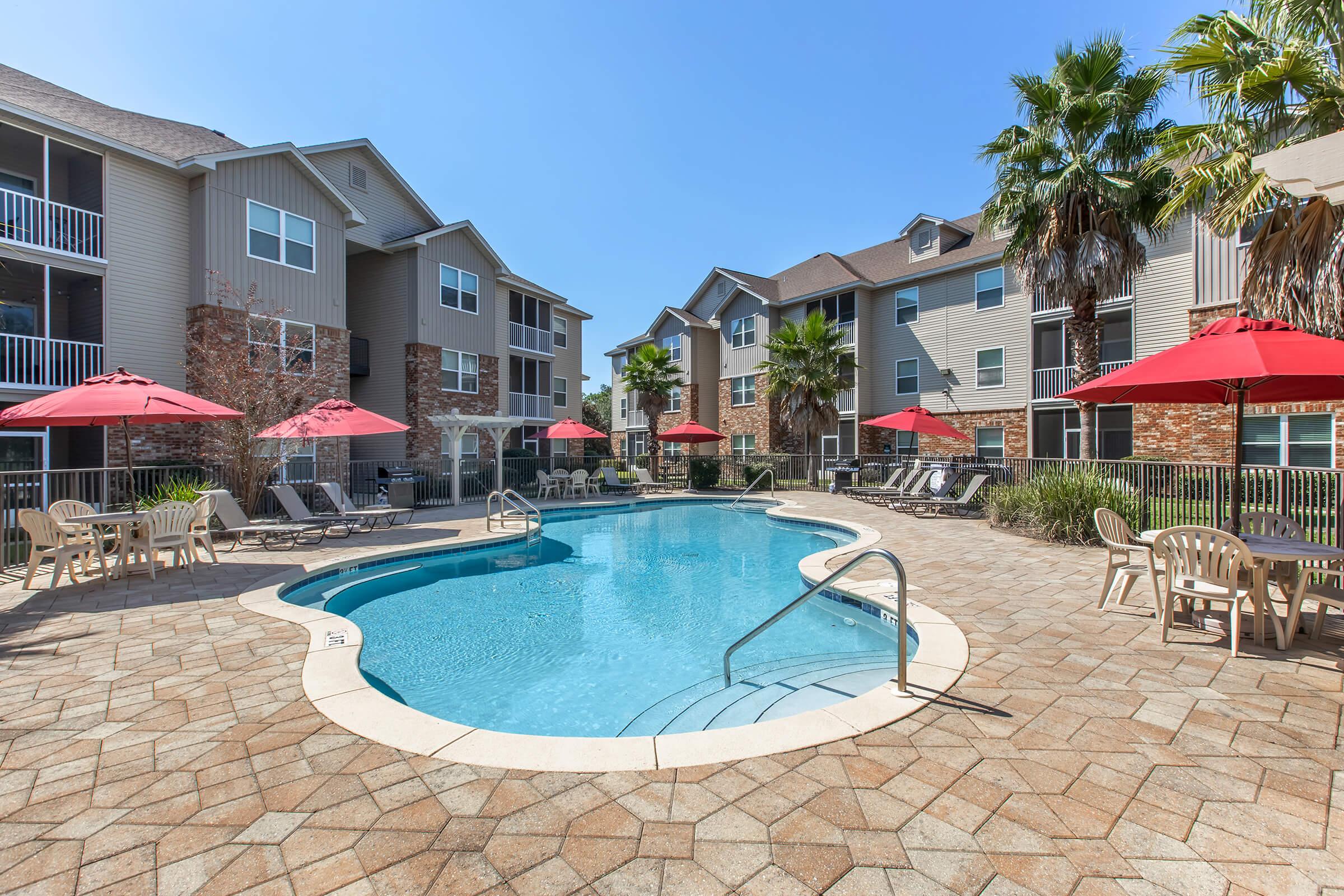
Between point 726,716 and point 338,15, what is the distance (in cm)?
1403

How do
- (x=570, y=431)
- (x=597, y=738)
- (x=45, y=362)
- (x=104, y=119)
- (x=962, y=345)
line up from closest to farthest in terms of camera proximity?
1. (x=597, y=738)
2. (x=45, y=362)
3. (x=104, y=119)
4. (x=570, y=431)
5. (x=962, y=345)

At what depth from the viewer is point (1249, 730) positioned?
3.35m

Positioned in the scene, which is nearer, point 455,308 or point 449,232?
point 449,232

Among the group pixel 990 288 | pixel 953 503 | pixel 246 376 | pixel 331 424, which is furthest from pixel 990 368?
pixel 246 376

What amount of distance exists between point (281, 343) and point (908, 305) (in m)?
22.6

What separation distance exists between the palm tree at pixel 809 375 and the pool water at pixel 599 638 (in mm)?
11179

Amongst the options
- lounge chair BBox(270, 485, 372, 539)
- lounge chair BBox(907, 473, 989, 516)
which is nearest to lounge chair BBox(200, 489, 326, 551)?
lounge chair BBox(270, 485, 372, 539)

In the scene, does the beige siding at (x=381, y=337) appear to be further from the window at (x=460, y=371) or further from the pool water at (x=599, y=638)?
the pool water at (x=599, y=638)

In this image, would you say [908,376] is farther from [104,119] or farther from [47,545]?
[104,119]

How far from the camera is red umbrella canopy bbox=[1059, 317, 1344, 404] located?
440 cm

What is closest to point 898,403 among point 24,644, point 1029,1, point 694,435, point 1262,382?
point 694,435

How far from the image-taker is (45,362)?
1293 centimetres

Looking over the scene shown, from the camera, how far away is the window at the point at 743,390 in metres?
29.9

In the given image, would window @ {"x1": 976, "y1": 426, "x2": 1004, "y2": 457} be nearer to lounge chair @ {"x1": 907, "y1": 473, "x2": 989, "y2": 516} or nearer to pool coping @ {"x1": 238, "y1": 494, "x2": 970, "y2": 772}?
lounge chair @ {"x1": 907, "y1": 473, "x2": 989, "y2": 516}
